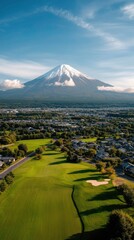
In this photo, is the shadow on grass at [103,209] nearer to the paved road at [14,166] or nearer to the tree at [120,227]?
the tree at [120,227]

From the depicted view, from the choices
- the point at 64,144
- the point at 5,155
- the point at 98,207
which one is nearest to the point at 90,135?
the point at 64,144

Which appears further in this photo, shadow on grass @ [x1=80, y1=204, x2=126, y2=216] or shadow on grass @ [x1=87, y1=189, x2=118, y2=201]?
shadow on grass @ [x1=87, y1=189, x2=118, y2=201]

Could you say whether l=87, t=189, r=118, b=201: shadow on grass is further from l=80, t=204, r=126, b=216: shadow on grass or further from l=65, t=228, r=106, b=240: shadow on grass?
l=65, t=228, r=106, b=240: shadow on grass

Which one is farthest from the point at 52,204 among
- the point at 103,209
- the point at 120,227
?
the point at 120,227

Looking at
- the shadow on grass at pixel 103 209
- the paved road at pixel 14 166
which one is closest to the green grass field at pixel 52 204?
the shadow on grass at pixel 103 209

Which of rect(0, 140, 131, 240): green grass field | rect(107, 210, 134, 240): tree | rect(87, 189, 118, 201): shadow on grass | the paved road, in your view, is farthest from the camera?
the paved road

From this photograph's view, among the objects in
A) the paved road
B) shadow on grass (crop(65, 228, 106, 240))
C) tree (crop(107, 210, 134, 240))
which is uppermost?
tree (crop(107, 210, 134, 240))

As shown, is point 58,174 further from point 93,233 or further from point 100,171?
point 93,233

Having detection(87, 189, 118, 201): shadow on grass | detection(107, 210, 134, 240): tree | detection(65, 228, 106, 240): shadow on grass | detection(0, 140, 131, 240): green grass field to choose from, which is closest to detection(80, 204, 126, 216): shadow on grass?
detection(0, 140, 131, 240): green grass field
